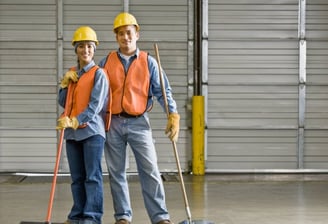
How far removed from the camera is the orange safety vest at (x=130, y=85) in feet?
17.8

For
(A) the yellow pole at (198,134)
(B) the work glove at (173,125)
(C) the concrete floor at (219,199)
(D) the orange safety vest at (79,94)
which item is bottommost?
(C) the concrete floor at (219,199)

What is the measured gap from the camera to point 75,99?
18.1ft

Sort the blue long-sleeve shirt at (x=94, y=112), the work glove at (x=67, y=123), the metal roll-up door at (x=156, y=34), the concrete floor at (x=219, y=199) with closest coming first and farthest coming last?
the work glove at (x=67, y=123)
the blue long-sleeve shirt at (x=94, y=112)
the concrete floor at (x=219, y=199)
the metal roll-up door at (x=156, y=34)

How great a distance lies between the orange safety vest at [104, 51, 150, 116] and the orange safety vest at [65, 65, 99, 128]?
202mm

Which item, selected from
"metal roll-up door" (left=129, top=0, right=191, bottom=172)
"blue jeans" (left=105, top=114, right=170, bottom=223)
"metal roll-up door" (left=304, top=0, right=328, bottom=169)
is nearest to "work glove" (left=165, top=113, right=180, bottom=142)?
"blue jeans" (left=105, top=114, right=170, bottom=223)

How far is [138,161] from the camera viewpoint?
5531 millimetres

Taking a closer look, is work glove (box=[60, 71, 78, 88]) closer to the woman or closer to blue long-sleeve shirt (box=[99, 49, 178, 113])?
the woman

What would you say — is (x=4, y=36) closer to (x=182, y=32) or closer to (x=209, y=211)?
(x=182, y=32)

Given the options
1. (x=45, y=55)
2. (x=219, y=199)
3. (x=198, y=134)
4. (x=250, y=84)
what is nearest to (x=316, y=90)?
(x=250, y=84)

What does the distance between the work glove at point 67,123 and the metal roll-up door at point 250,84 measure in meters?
6.37

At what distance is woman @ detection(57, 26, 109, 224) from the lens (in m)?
5.37

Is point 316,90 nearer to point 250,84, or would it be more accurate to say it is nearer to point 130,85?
point 250,84

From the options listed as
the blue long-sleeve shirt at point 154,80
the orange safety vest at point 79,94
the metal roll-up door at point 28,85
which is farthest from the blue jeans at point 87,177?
the metal roll-up door at point 28,85

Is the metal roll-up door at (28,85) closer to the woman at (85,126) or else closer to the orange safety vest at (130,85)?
the woman at (85,126)
